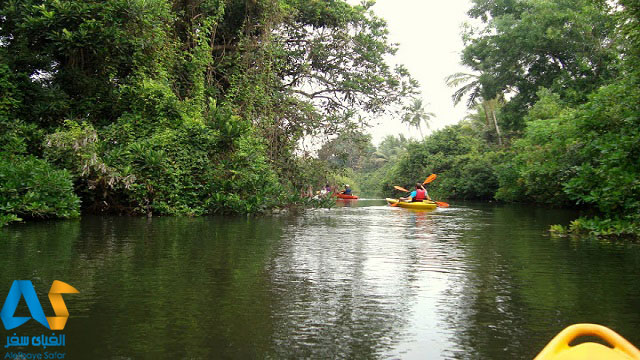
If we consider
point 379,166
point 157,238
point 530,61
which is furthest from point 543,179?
point 379,166

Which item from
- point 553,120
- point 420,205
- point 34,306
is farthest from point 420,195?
point 34,306

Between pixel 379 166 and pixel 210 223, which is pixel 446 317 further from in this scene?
pixel 379 166

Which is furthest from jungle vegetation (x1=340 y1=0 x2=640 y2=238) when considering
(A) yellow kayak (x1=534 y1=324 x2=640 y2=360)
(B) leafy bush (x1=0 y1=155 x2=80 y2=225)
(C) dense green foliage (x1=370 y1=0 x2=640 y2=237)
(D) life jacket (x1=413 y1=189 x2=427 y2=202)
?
(B) leafy bush (x1=0 y1=155 x2=80 y2=225)

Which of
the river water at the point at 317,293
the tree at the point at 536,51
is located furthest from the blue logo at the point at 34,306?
the tree at the point at 536,51

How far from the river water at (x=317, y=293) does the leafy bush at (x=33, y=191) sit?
3.63 ft

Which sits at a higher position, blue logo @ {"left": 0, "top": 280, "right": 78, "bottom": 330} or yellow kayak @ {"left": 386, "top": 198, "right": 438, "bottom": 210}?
yellow kayak @ {"left": 386, "top": 198, "right": 438, "bottom": 210}

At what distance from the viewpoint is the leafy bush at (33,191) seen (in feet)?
33.2

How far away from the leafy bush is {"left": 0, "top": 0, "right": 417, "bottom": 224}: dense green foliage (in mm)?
82

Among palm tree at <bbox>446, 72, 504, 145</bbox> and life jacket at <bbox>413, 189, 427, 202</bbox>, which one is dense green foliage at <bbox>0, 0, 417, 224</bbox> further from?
palm tree at <bbox>446, 72, 504, 145</bbox>

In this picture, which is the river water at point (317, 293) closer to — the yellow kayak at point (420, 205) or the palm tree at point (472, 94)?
the yellow kayak at point (420, 205)

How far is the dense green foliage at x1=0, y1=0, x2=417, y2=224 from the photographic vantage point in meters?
12.7

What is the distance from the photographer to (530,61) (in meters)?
28.7

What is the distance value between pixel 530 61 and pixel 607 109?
19.8m

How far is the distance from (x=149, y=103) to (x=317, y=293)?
10.6m
